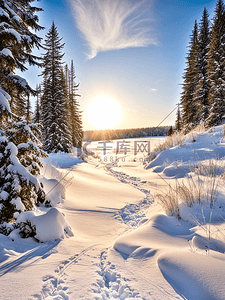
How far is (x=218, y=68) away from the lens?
51.1 feet

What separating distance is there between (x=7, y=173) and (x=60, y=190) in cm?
194

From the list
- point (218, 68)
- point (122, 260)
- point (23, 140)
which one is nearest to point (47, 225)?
point (122, 260)

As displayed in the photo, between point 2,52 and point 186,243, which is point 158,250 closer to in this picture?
point 186,243

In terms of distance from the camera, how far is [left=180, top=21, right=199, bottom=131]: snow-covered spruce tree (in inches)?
787

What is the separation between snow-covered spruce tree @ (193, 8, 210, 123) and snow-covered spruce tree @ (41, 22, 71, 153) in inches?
627

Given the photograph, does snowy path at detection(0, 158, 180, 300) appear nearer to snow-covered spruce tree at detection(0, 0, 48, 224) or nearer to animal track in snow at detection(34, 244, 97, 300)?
animal track in snow at detection(34, 244, 97, 300)

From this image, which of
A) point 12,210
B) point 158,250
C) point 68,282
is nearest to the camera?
point 68,282

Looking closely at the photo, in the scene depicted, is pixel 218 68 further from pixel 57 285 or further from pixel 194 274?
pixel 57 285

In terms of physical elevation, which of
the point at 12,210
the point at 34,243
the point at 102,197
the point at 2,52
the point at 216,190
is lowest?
the point at 102,197

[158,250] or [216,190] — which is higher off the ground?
[216,190]

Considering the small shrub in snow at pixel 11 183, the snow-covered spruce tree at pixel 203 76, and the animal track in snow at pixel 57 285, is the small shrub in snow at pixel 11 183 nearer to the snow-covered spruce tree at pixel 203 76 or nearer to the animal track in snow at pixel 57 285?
the animal track in snow at pixel 57 285

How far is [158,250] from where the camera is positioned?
196 cm

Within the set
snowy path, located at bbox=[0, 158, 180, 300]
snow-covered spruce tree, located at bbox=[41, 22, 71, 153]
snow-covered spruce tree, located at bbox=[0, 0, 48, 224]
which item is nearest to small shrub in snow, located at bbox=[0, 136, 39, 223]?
snow-covered spruce tree, located at bbox=[0, 0, 48, 224]

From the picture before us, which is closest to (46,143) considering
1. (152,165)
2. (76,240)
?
(152,165)
